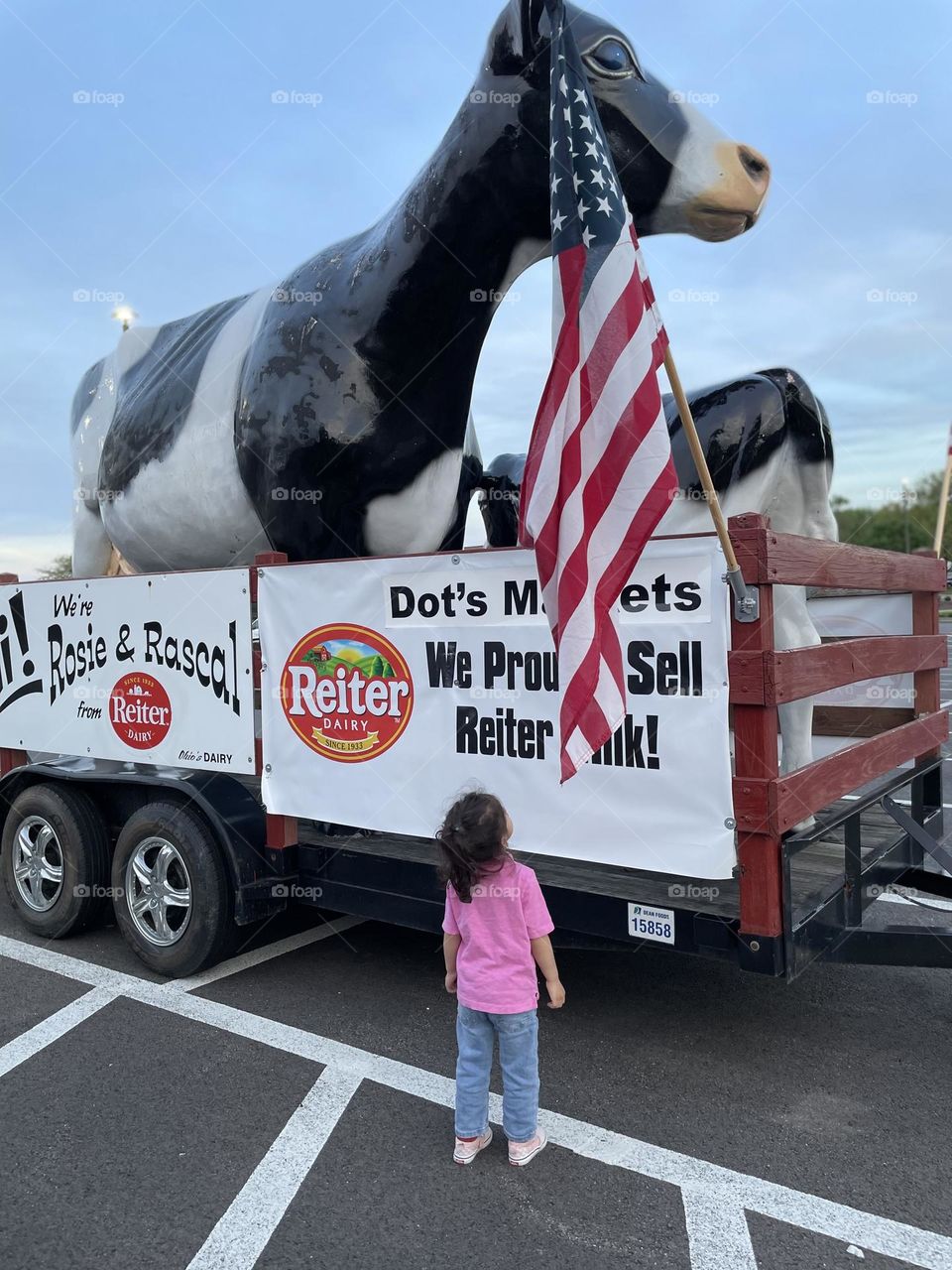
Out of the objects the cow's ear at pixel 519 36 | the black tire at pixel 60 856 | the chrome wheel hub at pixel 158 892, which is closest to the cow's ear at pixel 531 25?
the cow's ear at pixel 519 36

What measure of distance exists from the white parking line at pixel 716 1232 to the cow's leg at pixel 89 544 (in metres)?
4.87

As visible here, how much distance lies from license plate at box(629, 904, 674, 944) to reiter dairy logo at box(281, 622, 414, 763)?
1096mm

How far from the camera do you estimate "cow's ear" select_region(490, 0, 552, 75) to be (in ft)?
12.3

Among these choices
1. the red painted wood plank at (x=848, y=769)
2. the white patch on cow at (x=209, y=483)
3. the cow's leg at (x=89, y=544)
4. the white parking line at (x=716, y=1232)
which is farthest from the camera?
the cow's leg at (x=89, y=544)

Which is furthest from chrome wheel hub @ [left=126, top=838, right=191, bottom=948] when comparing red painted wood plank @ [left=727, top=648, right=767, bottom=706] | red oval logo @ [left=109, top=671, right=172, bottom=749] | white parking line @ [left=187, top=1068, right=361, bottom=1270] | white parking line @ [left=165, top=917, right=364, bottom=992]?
red painted wood plank @ [left=727, top=648, right=767, bottom=706]

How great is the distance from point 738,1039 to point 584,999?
665mm

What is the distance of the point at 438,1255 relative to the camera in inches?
98.0

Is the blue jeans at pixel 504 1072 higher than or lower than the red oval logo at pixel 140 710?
lower

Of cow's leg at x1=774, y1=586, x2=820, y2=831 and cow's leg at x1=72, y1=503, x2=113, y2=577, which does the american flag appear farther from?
cow's leg at x1=72, y1=503, x2=113, y2=577

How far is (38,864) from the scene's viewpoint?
16.5ft

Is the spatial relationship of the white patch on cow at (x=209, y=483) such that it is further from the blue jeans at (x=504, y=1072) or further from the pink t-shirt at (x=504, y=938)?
the blue jeans at (x=504, y=1072)

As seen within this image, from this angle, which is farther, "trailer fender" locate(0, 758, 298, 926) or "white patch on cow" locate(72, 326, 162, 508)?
"white patch on cow" locate(72, 326, 162, 508)

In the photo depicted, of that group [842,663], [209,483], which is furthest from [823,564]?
[209,483]

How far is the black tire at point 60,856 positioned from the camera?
4.78m
